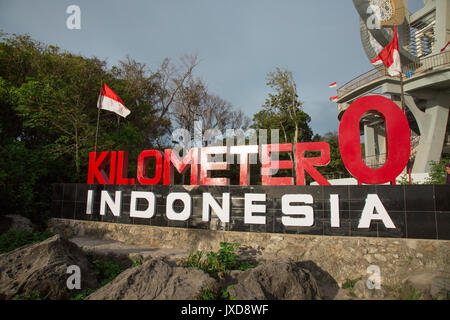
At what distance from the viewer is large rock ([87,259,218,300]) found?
217 inches

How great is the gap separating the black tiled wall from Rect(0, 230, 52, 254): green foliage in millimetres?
2863

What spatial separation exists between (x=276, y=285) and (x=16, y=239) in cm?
973

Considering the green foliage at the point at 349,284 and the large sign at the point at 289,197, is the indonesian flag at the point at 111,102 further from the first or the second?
the green foliage at the point at 349,284

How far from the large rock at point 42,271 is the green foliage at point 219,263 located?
277cm

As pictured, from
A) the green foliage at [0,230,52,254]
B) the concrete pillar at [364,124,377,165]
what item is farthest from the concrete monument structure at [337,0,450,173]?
the green foliage at [0,230,52,254]

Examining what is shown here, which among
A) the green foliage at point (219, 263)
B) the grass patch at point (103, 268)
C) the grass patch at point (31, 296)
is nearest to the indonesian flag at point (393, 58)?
the green foliage at point (219, 263)

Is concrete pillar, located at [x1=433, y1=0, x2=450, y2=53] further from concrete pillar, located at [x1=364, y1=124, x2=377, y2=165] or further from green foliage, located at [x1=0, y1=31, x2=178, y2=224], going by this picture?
green foliage, located at [x1=0, y1=31, x2=178, y2=224]

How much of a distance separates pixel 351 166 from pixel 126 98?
17989 mm

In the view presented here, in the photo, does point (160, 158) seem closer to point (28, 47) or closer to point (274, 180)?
point (274, 180)

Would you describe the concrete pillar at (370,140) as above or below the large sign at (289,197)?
above

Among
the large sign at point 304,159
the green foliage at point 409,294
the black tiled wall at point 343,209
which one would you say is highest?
the large sign at point 304,159

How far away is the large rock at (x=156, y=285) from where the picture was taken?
5.52m

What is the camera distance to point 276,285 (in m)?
6.09

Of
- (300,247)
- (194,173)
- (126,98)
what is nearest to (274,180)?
(300,247)
